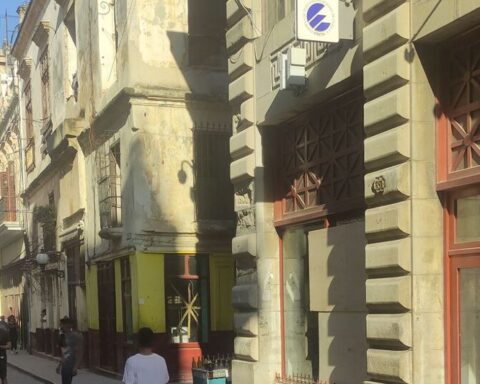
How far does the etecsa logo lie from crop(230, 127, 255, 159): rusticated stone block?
2.91 metres

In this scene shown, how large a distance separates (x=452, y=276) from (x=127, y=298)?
10.5 m

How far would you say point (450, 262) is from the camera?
7391 millimetres

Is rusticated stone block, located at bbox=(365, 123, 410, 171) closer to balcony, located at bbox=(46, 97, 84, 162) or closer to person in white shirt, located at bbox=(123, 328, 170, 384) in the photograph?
person in white shirt, located at bbox=(123, 328, 170, 384)

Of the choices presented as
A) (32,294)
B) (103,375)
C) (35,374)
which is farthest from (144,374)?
(32,294)

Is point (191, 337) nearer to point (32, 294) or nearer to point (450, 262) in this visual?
point (450, 262)

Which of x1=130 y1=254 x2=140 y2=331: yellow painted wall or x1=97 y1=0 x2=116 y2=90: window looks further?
x1=97 y1=0 x2=116 y2=90: window

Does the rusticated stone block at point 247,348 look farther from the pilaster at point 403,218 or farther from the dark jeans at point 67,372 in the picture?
the pilaster at point 403,218

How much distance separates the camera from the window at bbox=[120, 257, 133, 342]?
53.3 feet

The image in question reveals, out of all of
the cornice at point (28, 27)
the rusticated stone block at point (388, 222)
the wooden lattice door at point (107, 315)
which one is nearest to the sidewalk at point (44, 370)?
the wooden lattice door at point (107, 315)

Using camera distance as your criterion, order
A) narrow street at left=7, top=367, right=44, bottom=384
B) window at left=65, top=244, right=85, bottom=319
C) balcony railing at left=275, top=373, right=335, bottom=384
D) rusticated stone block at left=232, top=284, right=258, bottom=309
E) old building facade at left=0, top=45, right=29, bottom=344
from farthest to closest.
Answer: old building facade at left=0, top=45, right=29, bottom=344 → window at left=65, top=244, right=85, bottom=319 → narrow street at left=7, top=367, right=44, bottom=384 → rusticated stone block at left=232, top=284, right=258, bottom=309 → balcony railing at left=275, top=373, right=335, bottom=384

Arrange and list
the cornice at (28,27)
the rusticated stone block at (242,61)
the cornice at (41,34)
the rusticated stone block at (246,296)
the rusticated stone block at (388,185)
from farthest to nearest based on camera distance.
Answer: the cornice at (28,27)
the cornice at (41,34)
the rusticated stone block at (242,61)
the rusticated stone block at (246,296)
the rusticated stone block at (388,185)

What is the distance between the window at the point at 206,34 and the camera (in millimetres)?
16497

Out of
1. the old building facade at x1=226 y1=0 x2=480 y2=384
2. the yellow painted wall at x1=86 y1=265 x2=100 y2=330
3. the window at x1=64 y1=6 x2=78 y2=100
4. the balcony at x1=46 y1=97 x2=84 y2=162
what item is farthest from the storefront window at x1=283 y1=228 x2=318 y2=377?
the window at x1=64 y1=6 x2=78 y2=100

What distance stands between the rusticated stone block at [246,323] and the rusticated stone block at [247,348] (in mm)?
81
